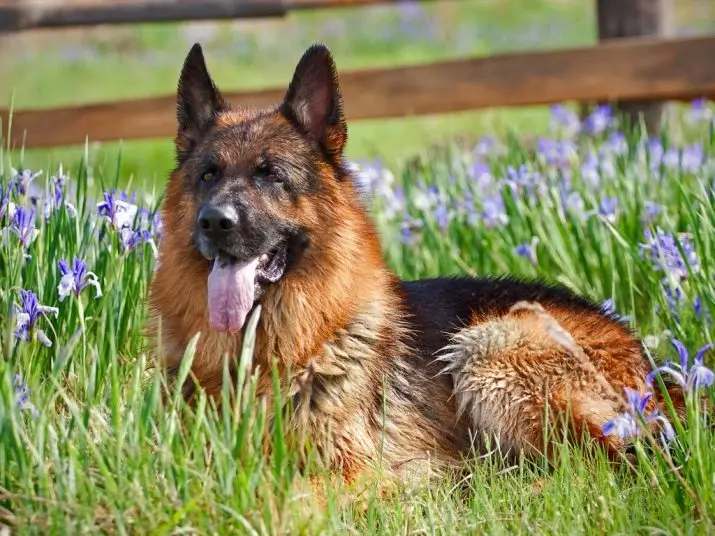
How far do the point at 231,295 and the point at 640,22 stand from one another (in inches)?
185

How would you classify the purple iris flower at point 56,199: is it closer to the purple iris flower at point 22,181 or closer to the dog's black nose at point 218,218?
the purple iris flower at point 22,181

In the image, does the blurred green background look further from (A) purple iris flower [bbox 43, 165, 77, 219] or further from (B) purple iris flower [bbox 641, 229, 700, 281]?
(A) purple iris flower [bbox 43, 165, 77, 219]

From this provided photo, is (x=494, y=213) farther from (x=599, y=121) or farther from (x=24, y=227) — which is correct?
(x=24, y=227)

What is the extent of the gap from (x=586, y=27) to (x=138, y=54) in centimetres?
741

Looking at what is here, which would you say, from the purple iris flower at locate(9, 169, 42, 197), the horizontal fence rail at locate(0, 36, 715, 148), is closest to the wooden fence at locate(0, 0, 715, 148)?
the horizontal fence rail at locate(0, 36, 715, 148)

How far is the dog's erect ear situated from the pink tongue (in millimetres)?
591

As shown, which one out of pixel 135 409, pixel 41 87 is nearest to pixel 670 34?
→ pixel 135 409

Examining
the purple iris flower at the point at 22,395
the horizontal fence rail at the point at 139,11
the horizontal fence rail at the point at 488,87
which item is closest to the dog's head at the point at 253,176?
the purple iris flower at the point at 22,395

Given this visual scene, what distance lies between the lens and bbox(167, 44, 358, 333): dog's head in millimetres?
3424

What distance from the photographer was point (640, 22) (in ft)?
23.3

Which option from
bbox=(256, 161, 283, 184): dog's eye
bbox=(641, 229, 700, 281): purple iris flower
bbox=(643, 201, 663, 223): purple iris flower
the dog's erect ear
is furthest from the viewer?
bbox=(643, 201, 663, 223): purple iris flower

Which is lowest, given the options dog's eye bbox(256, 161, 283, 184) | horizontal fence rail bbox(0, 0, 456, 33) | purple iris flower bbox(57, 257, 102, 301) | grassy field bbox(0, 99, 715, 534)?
grassy field bbox(0, 99, 715, 534)

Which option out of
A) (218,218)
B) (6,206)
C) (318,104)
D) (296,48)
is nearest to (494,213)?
(318,104)

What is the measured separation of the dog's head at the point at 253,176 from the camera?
3424 mm
